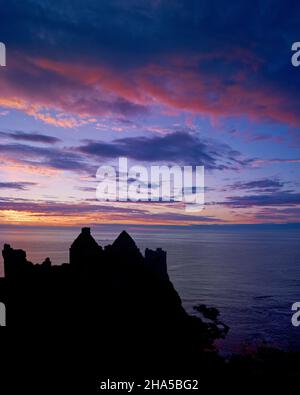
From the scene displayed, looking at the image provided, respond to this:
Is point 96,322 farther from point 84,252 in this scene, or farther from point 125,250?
point 125,250

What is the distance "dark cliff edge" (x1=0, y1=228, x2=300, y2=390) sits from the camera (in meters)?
24.0

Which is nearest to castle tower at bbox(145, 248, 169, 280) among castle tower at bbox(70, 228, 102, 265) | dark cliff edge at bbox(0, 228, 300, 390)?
dark cliff edge at bbox(0, 228, 300, 390)

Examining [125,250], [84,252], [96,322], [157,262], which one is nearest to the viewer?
[96,322]

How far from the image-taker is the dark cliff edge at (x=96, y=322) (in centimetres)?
2405

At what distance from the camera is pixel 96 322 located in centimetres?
2697

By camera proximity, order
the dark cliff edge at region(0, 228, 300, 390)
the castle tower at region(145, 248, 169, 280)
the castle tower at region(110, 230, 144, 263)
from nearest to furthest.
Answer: the dark cliff edge at region(0, 228, 300, 390) → the castle tower at region(110, 230, 144, 263) → the castle tower at region(145, 248, 169, 280)

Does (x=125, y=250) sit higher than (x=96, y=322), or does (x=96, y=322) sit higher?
(x=125, y=250)

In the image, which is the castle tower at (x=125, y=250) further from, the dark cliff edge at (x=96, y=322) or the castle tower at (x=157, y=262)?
the castle tower at (x=157, y=262)

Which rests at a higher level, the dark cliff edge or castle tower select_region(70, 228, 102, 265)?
castle tower select_region(70, 228, 102, 265)

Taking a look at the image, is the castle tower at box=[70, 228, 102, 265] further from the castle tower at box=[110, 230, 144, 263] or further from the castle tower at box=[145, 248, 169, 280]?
the castle tower at box=[145, 248, 169, 280]

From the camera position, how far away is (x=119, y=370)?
995 inches

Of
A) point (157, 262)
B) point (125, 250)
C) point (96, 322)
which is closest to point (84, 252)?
point (125, 250)
